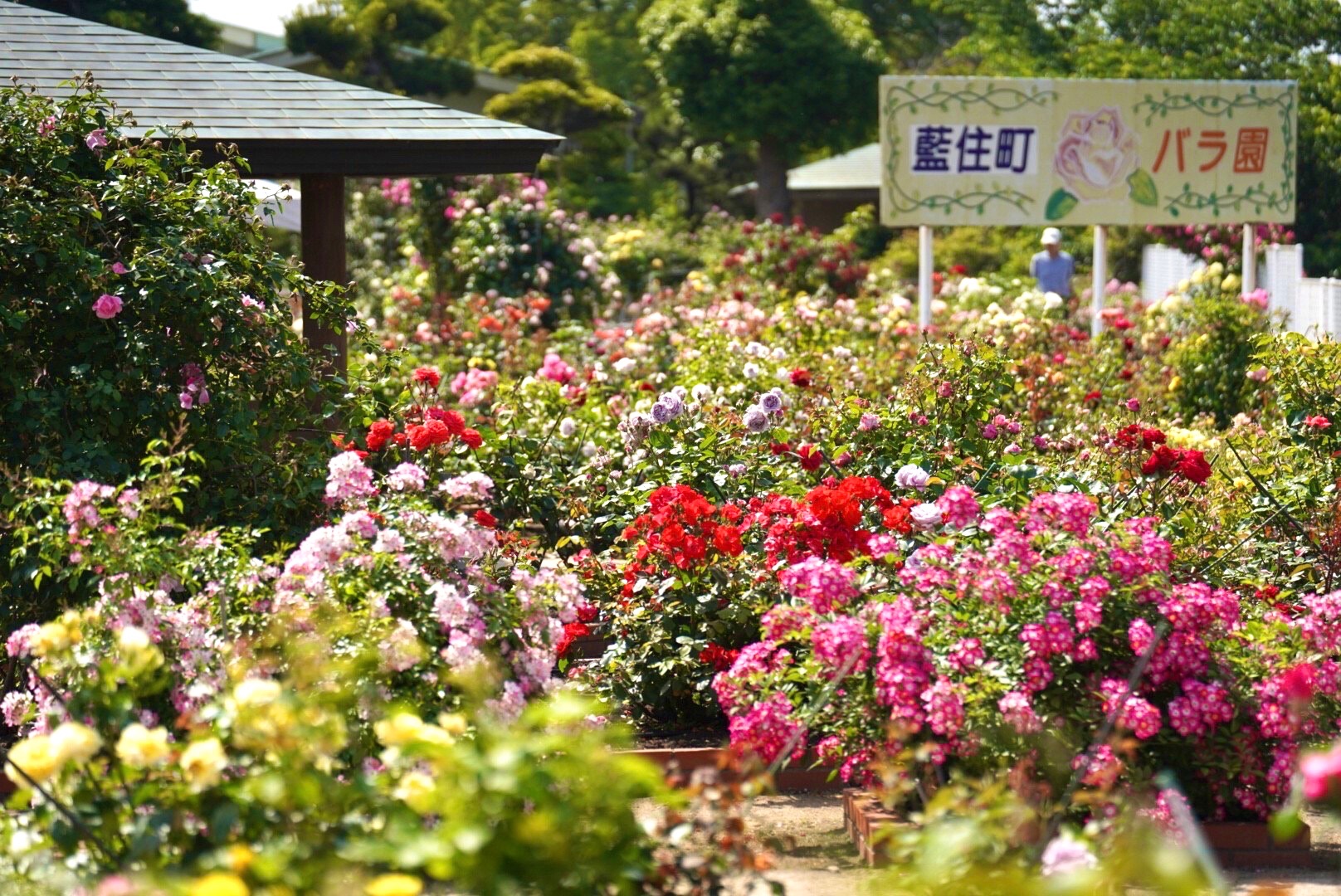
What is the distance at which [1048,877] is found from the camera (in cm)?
245

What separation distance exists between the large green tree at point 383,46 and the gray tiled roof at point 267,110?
20825mm

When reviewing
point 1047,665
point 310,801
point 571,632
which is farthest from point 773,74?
point 310,801

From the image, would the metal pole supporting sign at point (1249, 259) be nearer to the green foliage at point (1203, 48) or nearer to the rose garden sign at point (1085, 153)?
the rose garden sign at point (1085, 153)

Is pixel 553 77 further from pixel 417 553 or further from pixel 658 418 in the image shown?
pixel 417 553

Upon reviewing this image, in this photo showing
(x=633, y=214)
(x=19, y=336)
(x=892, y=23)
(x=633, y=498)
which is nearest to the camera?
(x=19, y=336)

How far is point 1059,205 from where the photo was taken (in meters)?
12.5

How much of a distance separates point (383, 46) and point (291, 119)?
23321 mm

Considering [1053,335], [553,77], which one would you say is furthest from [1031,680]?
[553,77]

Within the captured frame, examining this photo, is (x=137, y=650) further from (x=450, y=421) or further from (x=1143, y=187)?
(x=1143, y=187)

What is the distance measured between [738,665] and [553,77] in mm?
28222

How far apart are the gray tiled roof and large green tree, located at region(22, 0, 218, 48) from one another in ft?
49.9

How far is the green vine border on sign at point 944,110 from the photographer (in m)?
11.8

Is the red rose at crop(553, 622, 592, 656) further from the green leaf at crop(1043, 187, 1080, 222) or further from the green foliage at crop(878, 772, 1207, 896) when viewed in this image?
the green leaf at crop(1043, 187, 1080, 222)

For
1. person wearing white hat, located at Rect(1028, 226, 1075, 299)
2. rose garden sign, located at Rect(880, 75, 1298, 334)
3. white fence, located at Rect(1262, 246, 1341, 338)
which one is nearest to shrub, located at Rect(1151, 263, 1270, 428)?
rose garden sign, located at Rect(880, 75, 1298, 334)
